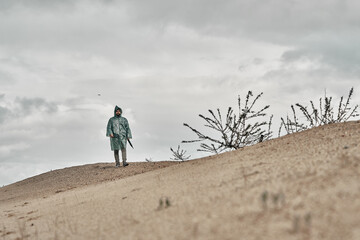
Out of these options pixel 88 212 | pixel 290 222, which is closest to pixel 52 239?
pixel 88 212

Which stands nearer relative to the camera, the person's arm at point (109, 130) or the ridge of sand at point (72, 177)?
the ridge of sand at point (72, 177)

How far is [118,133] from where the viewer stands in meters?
12.3

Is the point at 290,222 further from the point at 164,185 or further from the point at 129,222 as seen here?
the point at 164,185

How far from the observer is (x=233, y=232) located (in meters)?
2.28

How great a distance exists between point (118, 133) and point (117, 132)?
0.05 meters

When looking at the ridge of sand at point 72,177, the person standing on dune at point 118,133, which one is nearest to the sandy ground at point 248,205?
the ridge of sand at point 72,177

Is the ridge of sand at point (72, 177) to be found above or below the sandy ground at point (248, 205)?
above

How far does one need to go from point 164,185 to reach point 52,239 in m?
1.48

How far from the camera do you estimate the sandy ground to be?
2240mm

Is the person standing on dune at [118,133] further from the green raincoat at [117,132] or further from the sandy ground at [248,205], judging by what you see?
the sandy ground at [248,205]

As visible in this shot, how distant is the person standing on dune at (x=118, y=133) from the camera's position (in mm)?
12328

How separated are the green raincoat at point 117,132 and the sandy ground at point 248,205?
7328 millimetres

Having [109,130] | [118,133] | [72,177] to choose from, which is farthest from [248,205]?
[72,177]

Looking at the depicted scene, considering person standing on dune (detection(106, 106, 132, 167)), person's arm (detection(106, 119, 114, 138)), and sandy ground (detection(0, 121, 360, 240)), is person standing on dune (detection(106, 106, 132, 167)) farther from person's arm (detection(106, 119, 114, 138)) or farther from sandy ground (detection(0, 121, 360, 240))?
sandy ground (detection(0, 121, 360, 240))
